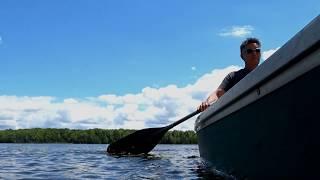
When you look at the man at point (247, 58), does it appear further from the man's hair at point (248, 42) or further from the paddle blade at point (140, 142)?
the paddle blade at point (140, 142)

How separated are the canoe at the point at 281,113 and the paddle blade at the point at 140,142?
34.4ft

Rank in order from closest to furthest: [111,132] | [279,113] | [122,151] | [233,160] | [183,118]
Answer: [279,113]
[233,160]
[183,118]
[122,151]
[111,132]

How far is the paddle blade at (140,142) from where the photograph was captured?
652 inches

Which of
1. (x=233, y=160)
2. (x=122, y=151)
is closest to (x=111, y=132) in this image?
(x=122, y=151)

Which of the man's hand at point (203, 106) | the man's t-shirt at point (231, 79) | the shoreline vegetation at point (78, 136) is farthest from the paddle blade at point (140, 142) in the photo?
the shoreline vegetation at point (78, 136)

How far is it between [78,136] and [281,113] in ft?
265

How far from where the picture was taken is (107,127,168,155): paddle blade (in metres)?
16.6

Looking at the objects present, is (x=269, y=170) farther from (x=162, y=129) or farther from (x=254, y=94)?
(x=162, y=129)

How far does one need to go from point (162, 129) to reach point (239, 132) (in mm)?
10215

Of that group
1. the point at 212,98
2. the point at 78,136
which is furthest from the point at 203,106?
the point at 78,136

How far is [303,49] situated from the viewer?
11.6 ft

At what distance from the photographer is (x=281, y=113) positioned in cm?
419

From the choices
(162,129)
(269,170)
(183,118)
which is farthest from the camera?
(162,129)

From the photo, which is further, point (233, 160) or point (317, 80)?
point (233, 160)
